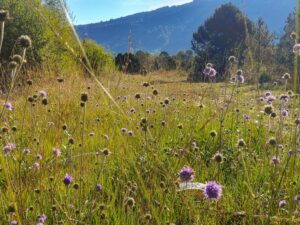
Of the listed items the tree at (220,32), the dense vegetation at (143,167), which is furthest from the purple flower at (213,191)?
the tree at (220,32)

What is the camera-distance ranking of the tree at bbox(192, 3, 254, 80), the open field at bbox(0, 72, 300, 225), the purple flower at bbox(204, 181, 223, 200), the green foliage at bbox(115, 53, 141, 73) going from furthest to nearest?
the tree at bbox(192, 3, 254, 80) → the green foliage at bbox(115, 53, 141, 73) → the open field at bbox(0, 72, 300, 225) → the purple flower at bbox(204, 181, 223, 200)

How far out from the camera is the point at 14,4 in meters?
10.8

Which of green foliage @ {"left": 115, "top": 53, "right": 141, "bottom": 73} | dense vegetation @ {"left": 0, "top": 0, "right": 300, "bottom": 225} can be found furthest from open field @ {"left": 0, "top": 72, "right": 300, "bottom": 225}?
green foliage @ {"left": 115, "top": 53, "right": 141, "bottom": 73}

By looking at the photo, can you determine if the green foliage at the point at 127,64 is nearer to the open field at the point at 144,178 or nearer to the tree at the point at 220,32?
the open field at the point at 144,178

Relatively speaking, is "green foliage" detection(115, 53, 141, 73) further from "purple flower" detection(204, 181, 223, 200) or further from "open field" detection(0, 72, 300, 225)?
"purple flower" detection(204, 181, 223, 200)

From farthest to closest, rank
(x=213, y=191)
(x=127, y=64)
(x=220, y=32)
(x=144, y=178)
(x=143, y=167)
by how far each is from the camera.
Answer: (x=220, y=32)
(x=127, y=64)
(x=143, y=167)
(x=144, y=178)
(x=213, y=191)

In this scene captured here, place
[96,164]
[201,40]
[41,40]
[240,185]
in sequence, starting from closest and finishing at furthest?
[240,185] → [96,164] → [41,40] → [201,40]

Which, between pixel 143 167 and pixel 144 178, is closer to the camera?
pixel 144 178

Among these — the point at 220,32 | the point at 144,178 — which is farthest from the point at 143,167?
the point at 220,32

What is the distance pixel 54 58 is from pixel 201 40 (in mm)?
25487

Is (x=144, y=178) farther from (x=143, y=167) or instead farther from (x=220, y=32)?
(x=220, y=32)

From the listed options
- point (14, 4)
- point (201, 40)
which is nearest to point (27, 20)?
point (14, 4)

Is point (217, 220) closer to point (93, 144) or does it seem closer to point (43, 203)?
point (43, 203)

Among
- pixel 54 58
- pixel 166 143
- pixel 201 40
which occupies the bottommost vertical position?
pixel 166 143
